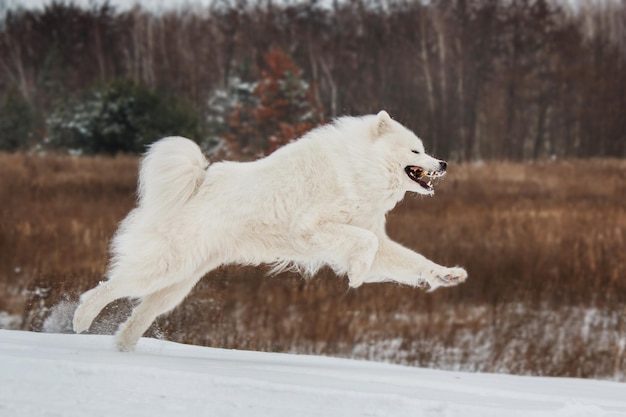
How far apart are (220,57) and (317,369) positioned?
1404 cm

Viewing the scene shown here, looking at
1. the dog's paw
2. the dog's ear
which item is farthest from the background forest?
the dog's paw

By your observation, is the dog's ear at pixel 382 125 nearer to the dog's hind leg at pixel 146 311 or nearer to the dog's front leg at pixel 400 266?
the dog's front leg at pixel 400 266

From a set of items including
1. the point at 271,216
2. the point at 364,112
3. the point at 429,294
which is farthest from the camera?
the point at 364,112

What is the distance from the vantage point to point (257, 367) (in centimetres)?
472

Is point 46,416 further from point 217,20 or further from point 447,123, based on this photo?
point 217,20

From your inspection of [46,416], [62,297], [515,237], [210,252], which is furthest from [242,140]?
[46,416]

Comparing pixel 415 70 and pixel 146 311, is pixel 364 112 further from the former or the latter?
pixel 146 311

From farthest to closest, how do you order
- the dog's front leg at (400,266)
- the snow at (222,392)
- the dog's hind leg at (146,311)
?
the dog's hind leg at (146,311) < the dog's front leg at (400,266) < the snow at (222,392)

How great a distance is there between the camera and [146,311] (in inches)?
215

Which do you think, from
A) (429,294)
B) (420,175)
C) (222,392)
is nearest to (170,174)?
(420,175)

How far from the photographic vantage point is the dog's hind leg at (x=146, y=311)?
5363 mm

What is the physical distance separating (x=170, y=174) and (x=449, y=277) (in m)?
1.95

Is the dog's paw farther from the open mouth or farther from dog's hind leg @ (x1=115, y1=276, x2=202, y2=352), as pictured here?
dog's hind leg @ (x1=115, y1=276, x2=202, y2=352)

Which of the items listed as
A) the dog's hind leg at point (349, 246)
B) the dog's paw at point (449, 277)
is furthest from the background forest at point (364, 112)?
the dog's paw at point (449, 277)
